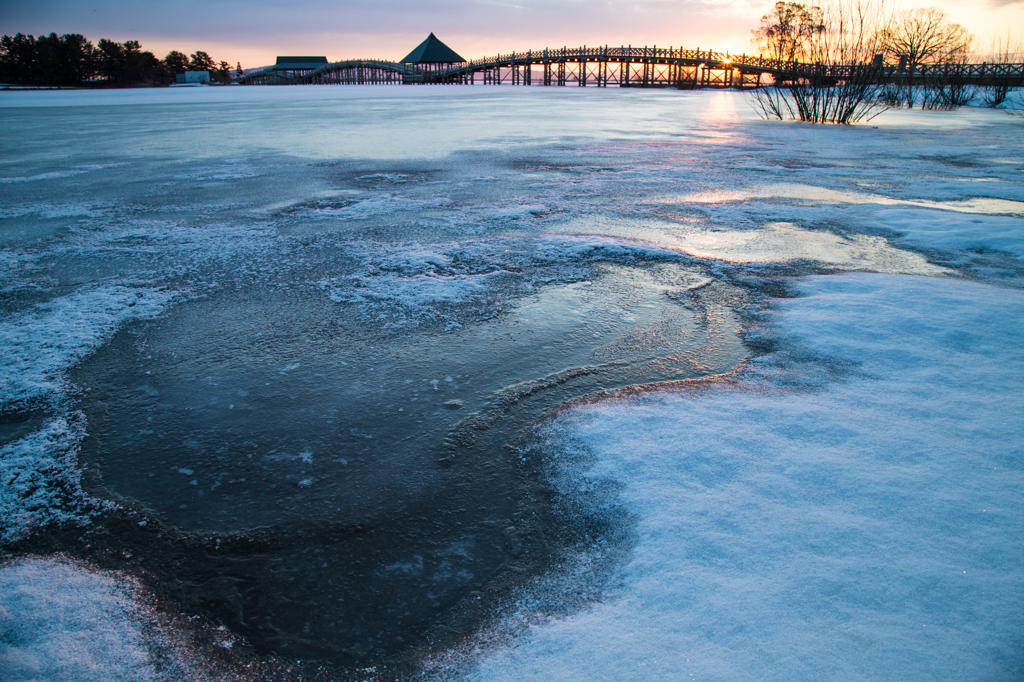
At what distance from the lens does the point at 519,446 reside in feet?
5.58

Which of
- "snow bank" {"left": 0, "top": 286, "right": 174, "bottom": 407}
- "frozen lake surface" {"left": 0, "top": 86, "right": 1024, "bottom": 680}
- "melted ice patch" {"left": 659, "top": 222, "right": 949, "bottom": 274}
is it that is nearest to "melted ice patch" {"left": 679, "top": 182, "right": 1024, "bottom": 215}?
"frozen lake surface" {"left": 0, "top": 86, "right": 1024, "bottom": 680}

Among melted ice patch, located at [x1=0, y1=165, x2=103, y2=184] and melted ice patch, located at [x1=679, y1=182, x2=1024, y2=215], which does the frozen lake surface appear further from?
melted ice patch, located at [x1=0, y1=165, x2=103, y2=184]

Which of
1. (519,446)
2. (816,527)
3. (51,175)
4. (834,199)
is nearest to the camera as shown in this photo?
(816,527)

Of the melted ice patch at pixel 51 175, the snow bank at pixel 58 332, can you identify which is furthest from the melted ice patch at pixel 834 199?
the melted ice patch at pixel 51 175

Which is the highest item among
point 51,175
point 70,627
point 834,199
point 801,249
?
point 51,175

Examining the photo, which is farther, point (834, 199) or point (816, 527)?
point (834, 199)

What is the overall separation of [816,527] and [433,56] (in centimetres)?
6370

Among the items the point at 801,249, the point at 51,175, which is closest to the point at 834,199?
the point at 801,249

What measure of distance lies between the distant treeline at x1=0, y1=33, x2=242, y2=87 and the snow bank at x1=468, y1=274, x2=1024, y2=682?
67.2 metres

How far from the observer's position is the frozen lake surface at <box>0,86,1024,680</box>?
111cm

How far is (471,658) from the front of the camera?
Result: 107cm

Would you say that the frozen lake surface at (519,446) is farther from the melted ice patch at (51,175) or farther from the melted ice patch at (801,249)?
the melted ice patch at (51,175)

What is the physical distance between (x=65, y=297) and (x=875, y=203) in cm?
588

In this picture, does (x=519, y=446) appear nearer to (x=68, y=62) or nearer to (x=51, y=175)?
(x=51, y=175)
